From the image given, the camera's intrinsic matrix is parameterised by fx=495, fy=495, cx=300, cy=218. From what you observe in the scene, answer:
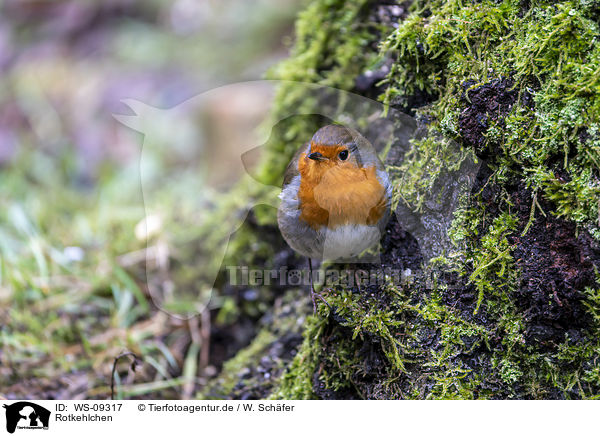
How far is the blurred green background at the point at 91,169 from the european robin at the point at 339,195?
3.52 feet

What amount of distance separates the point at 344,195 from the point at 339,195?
0.06ft

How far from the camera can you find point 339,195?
1904 mm

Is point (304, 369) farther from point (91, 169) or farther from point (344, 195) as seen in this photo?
point (91, 169)

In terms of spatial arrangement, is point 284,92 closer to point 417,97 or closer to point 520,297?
point 417,97

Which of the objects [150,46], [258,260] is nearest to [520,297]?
[258,260]

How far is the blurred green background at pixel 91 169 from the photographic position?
2.68 meters
